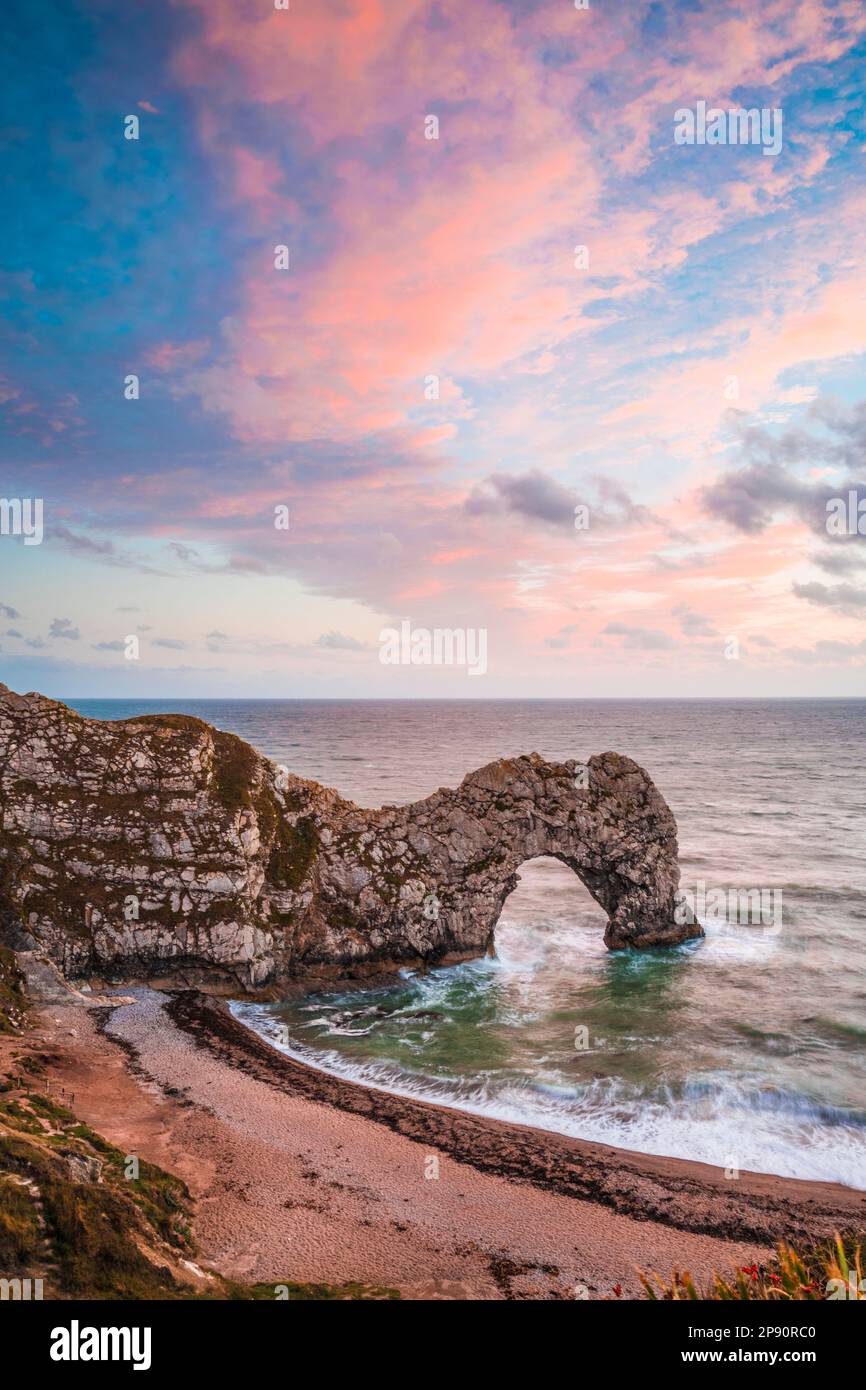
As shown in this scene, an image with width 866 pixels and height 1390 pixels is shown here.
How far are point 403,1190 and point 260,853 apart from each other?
16723 millimetres

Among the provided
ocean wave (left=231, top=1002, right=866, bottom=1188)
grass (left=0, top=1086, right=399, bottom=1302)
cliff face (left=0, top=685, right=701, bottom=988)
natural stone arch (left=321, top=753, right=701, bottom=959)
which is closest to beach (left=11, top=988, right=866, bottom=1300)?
ocean wave (left=231, top=1002, right=866, bottom=1188)

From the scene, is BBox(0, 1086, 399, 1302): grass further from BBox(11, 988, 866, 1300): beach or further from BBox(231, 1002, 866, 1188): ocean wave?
BBox(231, 1002, 866, 1188): ocean wave

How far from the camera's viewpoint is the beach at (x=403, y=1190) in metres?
15.5

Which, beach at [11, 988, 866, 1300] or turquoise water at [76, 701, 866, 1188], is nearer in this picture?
beach at [11, 988, 866, 1300]

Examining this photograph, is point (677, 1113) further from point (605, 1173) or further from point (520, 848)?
point (520, 848)

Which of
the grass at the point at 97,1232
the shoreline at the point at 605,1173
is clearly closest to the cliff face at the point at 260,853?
the shoreline at the point at 605,1173

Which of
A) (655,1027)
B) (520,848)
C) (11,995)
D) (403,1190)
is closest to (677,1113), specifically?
(655,1027)

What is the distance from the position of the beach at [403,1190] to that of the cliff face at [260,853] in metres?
5.61

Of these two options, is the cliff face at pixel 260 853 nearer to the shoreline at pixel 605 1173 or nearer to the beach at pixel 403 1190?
the beach at pixel 403 1190

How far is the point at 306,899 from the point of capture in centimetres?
3178

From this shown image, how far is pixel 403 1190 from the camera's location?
18.1 m

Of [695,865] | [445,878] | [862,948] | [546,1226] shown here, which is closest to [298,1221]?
[546,1226]

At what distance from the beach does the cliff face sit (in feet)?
18.4

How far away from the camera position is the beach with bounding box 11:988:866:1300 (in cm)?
1545
